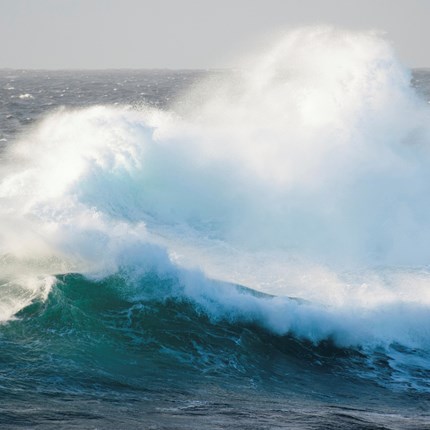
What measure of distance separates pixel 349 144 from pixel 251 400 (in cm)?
1738

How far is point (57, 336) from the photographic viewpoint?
14266 mm

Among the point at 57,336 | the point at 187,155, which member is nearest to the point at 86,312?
the point at 57,336

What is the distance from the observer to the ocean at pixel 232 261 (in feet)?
40.2

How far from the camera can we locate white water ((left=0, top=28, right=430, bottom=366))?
1694 centimetres

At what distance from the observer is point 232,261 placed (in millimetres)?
20609

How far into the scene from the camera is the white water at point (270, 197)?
16.9 meters

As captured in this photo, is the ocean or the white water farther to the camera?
the white water

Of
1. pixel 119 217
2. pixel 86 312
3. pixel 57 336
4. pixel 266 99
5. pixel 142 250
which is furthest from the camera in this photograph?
pixel 266 99

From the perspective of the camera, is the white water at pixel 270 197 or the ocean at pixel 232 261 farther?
the white water at pixel 270 197

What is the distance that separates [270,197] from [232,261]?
5528mm

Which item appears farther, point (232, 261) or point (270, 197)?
point (270, 197)

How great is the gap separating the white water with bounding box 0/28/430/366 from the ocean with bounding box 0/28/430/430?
6 cm

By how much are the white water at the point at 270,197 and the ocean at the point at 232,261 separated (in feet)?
0.21

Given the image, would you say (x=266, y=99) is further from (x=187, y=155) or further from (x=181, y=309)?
(x=181, y=309)
